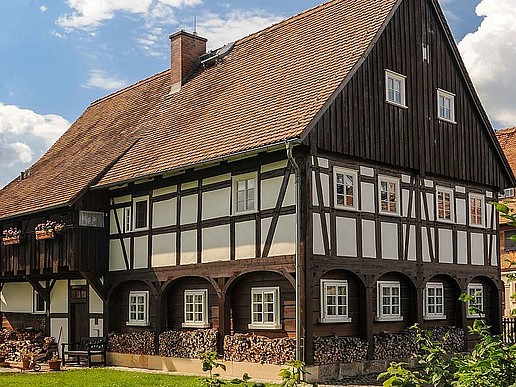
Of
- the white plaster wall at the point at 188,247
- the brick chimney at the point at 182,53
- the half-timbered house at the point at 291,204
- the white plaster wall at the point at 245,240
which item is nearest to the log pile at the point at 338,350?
the half-timbered house at the point at 291,204

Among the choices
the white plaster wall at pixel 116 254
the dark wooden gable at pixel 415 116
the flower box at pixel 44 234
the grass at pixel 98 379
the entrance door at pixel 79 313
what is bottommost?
the grass at pixel 98 379

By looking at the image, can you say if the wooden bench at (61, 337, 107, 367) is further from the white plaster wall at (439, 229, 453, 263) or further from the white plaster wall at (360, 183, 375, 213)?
the white plaster wall at (439, 229, 453, 263)

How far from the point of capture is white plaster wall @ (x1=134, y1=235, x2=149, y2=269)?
2123 centimetres

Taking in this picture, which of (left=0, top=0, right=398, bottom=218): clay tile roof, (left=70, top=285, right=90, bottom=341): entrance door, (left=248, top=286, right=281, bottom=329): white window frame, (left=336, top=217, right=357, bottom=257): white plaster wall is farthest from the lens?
(left=70, top=285, right=90, bottom=341): entrance door

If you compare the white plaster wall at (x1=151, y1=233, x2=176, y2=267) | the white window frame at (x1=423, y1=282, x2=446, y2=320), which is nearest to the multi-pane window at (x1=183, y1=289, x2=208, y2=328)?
the white plaster wall at (x1=151, y1=233, x2=176, y2=267)

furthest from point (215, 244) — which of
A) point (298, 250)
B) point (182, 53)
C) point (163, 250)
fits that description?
point (182, 53)

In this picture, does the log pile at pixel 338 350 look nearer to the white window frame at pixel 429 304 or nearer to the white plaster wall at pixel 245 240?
the white plaster wall at pixel 245 240

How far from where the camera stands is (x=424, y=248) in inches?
788

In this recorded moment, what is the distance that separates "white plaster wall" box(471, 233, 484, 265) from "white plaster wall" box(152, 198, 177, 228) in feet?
28.8

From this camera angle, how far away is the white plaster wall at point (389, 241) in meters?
18.7

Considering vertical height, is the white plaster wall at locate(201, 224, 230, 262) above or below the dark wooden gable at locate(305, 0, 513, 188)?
below

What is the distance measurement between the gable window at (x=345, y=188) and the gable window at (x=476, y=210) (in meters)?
5.72

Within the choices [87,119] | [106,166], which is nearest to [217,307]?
[106,166]

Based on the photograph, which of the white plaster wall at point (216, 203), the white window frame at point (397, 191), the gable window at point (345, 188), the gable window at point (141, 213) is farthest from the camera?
the gable window at point (141, 213)
